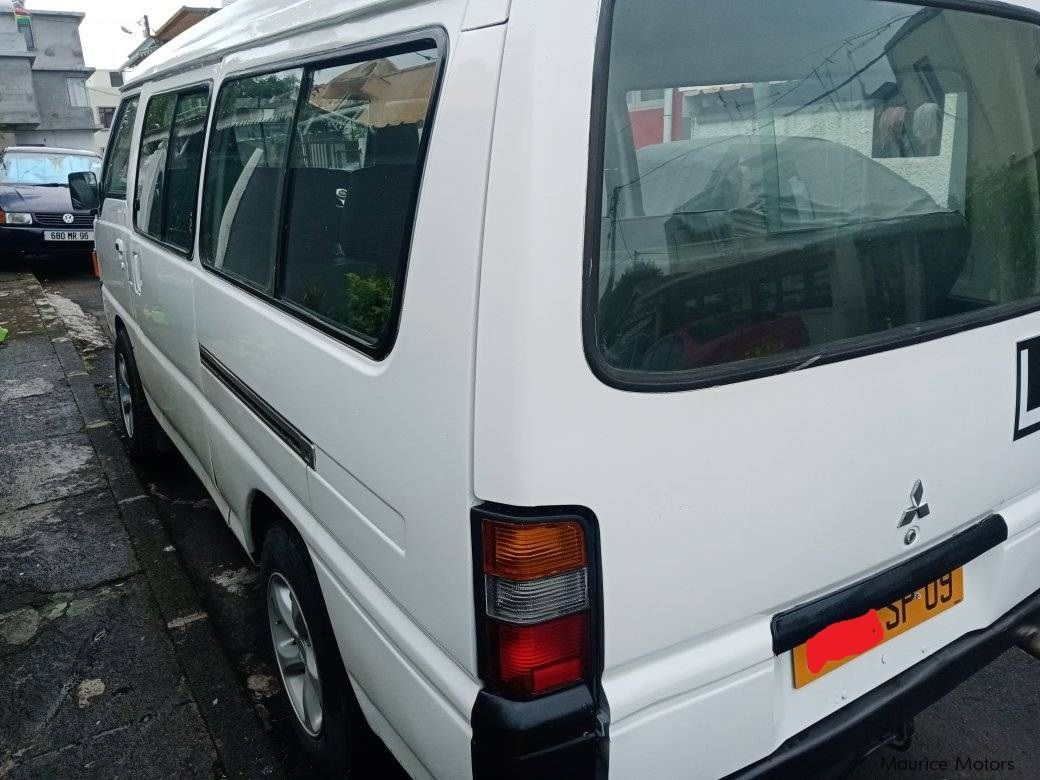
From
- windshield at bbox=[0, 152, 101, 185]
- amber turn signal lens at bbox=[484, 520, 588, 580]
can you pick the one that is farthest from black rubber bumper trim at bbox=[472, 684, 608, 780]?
windshield at bbox=[0, 152, 101, 185]

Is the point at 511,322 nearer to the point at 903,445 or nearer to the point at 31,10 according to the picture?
the point at 903,445

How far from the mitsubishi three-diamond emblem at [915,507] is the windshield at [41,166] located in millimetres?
11468

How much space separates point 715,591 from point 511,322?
2.02 ft

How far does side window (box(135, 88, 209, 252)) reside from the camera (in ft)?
9.30

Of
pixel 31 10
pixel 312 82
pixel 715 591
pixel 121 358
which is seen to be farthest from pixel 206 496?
pixel 31 10

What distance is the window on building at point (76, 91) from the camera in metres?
32.1

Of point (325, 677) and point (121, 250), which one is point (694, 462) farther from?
point (121, 250)

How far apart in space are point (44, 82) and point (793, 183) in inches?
1479

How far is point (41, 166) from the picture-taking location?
11.0m

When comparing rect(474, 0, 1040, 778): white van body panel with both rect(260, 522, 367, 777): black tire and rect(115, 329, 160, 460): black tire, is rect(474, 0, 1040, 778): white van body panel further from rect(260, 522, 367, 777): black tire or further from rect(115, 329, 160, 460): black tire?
rect(115, 329, 160, 460): black tire

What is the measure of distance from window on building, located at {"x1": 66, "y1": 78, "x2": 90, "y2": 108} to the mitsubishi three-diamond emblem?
37.7 m

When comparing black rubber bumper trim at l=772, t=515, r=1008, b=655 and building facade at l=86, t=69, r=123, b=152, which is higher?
building facade at l=86, t=69, r=123, b=152

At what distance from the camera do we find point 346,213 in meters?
1.77

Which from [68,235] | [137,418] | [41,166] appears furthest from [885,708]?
[41,166]
